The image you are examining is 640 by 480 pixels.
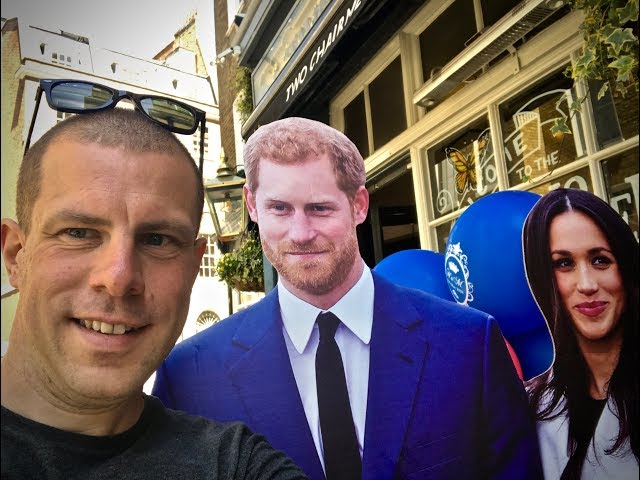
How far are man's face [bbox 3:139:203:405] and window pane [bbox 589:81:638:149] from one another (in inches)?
50.5

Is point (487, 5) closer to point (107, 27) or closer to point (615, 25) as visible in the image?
point (615, 25)

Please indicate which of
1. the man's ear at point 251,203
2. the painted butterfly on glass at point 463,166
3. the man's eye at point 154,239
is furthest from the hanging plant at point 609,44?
the man's eye at point 154,239

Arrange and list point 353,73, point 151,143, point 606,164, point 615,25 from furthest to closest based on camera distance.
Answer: point 353,73
point 606,164
point 615,25
point 151,143

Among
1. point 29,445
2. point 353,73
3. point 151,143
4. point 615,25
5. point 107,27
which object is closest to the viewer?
point 29,445

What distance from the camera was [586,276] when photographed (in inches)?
51.8

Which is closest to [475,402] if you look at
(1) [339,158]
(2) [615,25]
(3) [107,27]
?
(1) [339,158]

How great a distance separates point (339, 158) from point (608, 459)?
1.05 metres

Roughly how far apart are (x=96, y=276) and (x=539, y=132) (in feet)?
4.80

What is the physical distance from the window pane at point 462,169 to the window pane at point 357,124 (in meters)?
0.36

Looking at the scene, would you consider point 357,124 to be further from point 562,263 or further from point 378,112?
point 562,263

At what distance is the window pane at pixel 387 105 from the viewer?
1980 millimetres

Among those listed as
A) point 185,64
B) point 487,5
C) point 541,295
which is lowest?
point 541,295

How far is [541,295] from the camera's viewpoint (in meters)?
1.38

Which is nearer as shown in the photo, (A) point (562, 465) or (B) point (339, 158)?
(A) point (562, 465)
